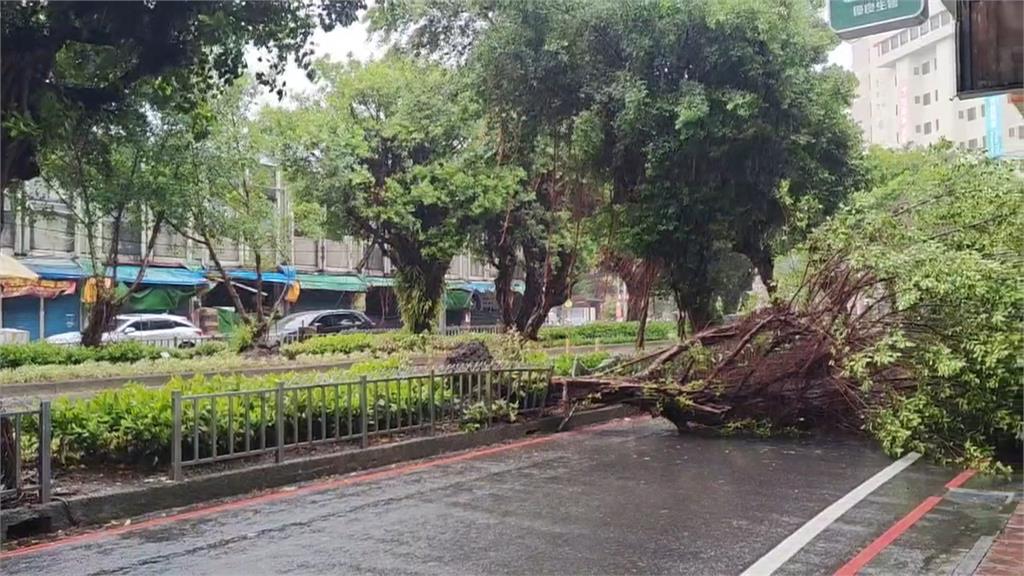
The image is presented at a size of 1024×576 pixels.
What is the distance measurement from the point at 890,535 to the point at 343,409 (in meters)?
5.13

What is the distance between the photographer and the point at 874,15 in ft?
20.4

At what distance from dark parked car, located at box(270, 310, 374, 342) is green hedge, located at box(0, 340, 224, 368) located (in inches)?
380

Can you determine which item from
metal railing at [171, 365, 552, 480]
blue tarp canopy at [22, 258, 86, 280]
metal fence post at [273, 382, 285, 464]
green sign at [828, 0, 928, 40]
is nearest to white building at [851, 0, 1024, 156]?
blue tarp canopy at [22, 258, 86, 280]

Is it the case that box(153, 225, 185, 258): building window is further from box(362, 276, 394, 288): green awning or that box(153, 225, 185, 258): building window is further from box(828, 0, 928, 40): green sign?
box(828, 0, 928, 40): green sign

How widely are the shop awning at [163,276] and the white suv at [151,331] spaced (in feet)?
4.37

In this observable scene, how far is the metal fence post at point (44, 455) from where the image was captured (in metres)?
5.96

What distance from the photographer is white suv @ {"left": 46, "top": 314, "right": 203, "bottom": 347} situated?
85.7 feet

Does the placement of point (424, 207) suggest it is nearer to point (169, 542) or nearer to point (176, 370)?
point (176, 370)

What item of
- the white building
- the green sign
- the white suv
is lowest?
the white suv

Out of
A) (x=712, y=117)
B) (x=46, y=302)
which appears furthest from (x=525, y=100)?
(x=46, y=302)

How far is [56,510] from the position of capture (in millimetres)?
5980

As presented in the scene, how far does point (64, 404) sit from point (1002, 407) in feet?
29.4

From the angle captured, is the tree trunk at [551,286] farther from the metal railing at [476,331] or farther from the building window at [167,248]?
the building window at [167,248]

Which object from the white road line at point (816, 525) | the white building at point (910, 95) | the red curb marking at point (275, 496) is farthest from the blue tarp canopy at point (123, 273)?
the white building at point (910, 95)
